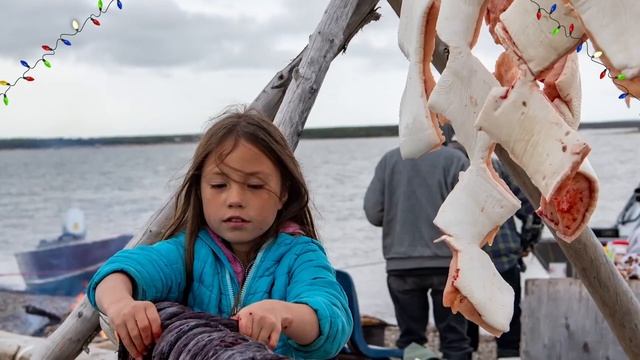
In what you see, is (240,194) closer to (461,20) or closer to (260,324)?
(260,324)

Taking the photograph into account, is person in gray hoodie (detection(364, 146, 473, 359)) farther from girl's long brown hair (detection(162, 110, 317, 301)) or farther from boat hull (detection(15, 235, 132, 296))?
boat hull (detection(15, 235, 132, 296))

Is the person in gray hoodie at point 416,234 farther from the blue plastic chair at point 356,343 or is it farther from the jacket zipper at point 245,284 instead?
the jacket zipper at point 245,284

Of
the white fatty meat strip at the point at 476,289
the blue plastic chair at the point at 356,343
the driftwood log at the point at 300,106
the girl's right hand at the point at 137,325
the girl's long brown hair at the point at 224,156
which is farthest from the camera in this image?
the blue plastic chair at the point at 356,343

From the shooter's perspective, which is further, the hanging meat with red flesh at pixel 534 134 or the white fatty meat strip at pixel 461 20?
the white fatty meat strip at pixel 461 20

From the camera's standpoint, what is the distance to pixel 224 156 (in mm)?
1699

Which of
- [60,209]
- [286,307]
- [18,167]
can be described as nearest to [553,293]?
[286,307]

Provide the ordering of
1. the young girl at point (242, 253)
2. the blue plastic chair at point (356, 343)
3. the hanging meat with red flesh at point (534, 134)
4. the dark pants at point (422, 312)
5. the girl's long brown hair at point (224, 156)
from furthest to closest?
the blue plastic chair at point (356, 343)
the dark pants at point (422, 312)
the girl's long brown hair at point (224, 156)
the young girl at point (242, 253)
the hanging meat with red flesh at point (534, 134)

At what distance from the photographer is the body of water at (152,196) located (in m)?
10.8

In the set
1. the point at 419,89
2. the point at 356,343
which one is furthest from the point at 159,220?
the point at 356,343

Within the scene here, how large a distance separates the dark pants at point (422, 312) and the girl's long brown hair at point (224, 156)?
3129 millimetres

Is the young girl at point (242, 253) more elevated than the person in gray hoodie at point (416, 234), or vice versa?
the young girl at point (242, 253)

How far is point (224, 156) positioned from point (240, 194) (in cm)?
9

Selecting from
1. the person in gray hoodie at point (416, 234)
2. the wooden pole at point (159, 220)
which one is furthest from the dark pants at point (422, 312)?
the wooden pole at point (159, 220)

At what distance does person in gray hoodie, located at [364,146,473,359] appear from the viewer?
482 cm
